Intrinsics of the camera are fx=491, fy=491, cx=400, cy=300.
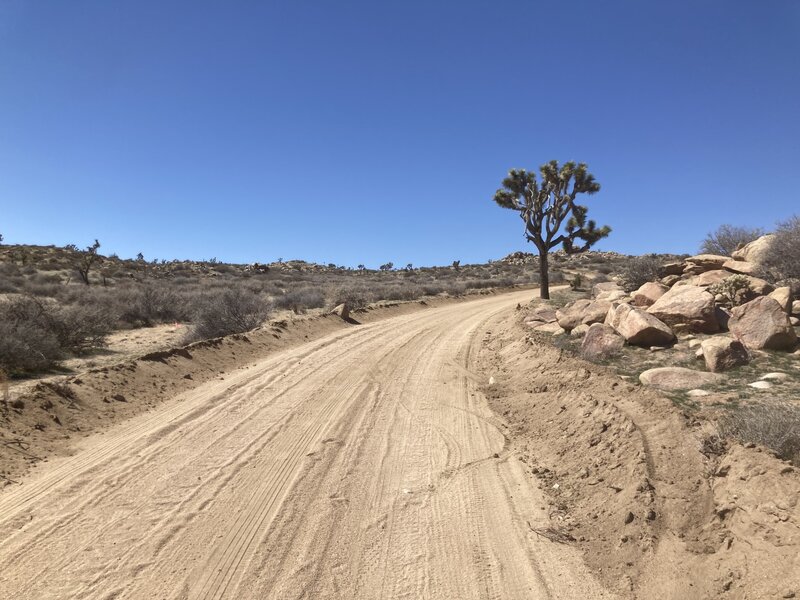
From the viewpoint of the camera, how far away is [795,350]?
27.1ft

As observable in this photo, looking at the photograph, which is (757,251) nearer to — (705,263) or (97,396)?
(705,263)

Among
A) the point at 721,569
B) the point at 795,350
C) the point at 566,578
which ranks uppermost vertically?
the point at 795,350

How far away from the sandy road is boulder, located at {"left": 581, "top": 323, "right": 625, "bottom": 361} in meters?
2.70

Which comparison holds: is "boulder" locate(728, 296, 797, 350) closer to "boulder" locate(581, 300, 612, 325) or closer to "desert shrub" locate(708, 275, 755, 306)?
"desert shrub" locate(708, 275, 755, 306)


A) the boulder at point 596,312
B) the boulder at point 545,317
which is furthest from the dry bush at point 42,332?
the boulder at point 545,317

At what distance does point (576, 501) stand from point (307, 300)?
74.2ft

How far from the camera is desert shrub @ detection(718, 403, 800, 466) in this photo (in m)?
4.37

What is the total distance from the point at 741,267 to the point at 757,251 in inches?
38.2

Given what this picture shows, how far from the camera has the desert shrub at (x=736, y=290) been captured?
438 inches

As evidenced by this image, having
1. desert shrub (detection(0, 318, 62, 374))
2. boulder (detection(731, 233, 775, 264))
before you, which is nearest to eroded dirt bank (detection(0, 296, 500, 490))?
desert shrub (detection(0, 318, 62, 374))

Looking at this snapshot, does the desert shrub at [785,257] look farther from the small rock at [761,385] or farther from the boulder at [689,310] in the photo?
the small rock at [761,385]

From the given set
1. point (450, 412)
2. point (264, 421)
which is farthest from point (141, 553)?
point (450, 412)

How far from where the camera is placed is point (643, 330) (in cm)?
986

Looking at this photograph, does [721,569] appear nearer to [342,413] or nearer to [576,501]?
[576,501]
